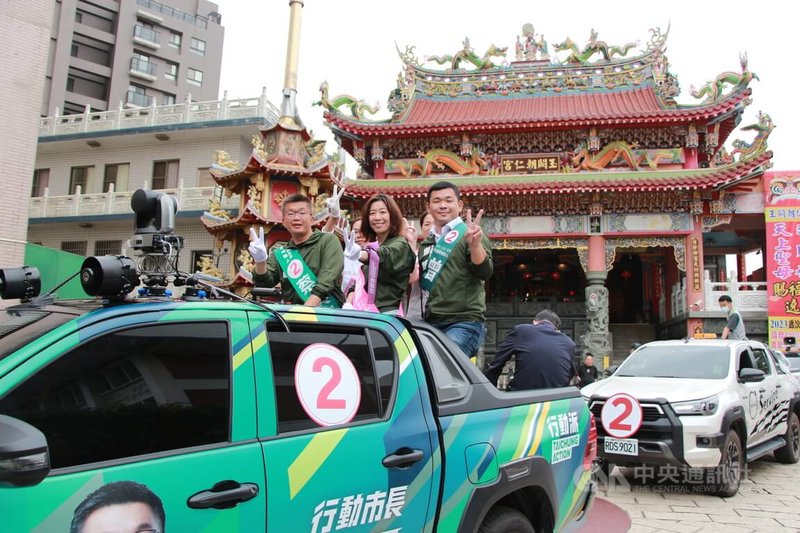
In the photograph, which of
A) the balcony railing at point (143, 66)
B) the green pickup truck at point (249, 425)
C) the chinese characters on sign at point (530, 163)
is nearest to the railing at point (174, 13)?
the balcony railing at point (143, 66)

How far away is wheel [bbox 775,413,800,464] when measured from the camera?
807 cm

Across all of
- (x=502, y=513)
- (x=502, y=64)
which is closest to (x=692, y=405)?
(x=502, y=513)

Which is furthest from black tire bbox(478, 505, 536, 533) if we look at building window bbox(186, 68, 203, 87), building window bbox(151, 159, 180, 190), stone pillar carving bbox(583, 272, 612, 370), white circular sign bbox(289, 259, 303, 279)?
building window bbox(186, 68, 203, 87)

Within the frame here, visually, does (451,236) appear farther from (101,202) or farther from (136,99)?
(136,99)

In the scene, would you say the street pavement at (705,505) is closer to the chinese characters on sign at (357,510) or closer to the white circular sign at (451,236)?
the white circular sign at (451,236)

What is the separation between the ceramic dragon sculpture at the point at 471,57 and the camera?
2088 cm

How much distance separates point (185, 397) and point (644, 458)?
5.30 metres

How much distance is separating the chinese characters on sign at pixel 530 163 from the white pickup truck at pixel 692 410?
11783 millimetres

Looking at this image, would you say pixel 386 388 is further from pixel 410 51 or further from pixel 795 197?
pixel 410 51

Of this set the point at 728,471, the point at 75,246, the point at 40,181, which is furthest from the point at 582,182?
the point at 40,181

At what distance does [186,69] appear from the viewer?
143ft

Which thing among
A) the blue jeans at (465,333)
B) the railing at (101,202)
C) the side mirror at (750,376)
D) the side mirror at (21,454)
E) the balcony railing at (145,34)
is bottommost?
the side mirror at (750,376)

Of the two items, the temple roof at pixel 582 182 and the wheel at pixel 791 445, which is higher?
the temple roof at pixel 582 182

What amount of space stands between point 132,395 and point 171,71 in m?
45.8
